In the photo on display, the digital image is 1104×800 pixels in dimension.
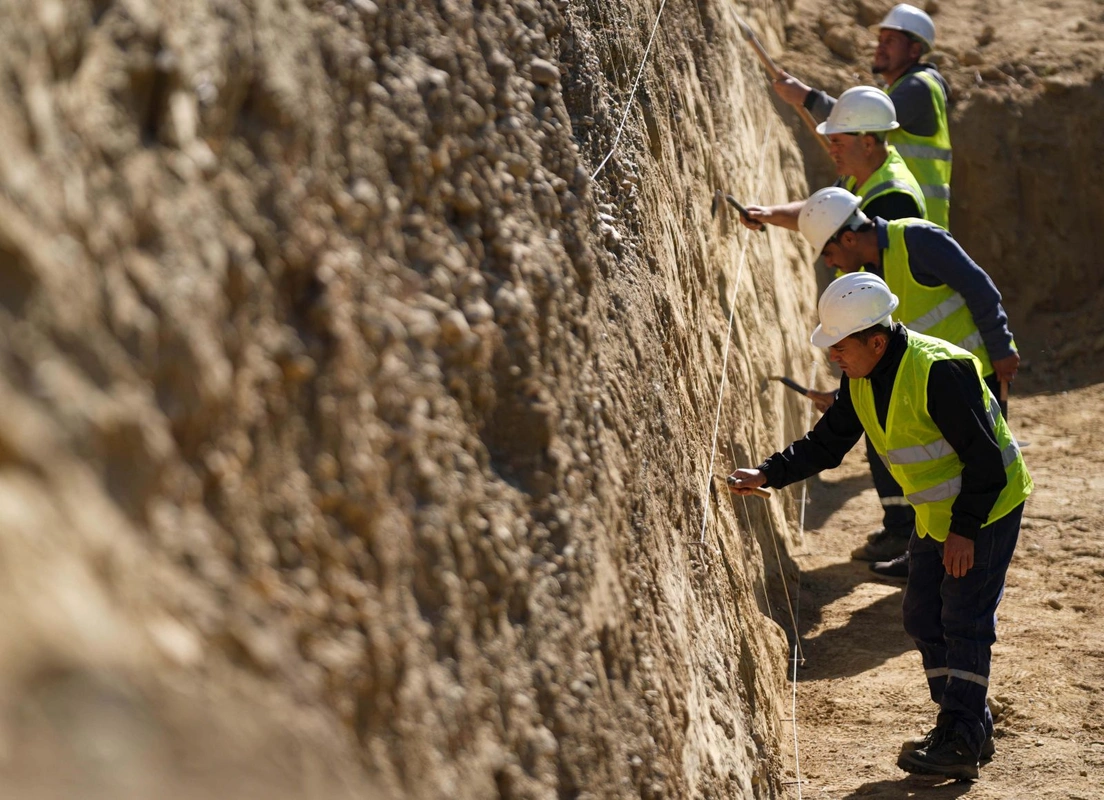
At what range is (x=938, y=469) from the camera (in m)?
4.32

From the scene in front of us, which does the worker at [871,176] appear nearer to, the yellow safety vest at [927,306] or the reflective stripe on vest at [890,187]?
the reflective stripe on vest at [890,187]

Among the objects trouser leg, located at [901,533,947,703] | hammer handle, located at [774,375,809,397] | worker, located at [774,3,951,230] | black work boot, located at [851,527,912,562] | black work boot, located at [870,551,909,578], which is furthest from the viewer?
worker, located at [774,3,951,230]

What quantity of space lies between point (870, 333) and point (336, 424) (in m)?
2.73

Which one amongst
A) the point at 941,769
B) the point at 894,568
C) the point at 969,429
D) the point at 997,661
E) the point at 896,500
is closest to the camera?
the point at 969,429

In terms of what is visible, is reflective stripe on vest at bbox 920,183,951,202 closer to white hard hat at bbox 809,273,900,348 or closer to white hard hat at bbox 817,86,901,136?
white hard hat at bbox 817,86,901,136

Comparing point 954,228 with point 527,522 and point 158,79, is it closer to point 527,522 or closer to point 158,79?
point 527,522

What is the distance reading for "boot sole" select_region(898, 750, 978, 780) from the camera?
4418mm

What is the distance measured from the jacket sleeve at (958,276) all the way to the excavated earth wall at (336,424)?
210 centimetres

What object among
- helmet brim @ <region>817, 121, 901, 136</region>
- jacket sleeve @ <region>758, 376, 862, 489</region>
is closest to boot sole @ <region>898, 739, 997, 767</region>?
jacket sleeve @ <region>758, 376, 862, 489</region>

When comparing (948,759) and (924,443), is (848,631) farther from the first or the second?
(924,443)

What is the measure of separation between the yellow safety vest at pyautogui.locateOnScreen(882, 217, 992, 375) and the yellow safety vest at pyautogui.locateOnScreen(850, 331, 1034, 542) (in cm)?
128

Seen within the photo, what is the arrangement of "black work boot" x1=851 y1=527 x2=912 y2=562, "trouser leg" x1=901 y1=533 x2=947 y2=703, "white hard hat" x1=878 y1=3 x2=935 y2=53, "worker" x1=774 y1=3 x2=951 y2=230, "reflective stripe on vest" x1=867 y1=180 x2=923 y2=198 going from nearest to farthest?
"trouser leg" x1=901 y1=533 x2=947 y2=703, "reflective stripe on vest" x1=867 y1=180 x2=923 y2=198, "black work boot" x1=851 y1=527 x2=912 y2=562, "worker" x1=774 y1=3 x2=951 y2=230, "white hard hat" x1=878 y1=3 x2=935 y2=53

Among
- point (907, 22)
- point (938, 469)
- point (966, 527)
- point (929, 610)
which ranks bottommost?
point (929, 610)

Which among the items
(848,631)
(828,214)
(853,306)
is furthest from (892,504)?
(853,306)
